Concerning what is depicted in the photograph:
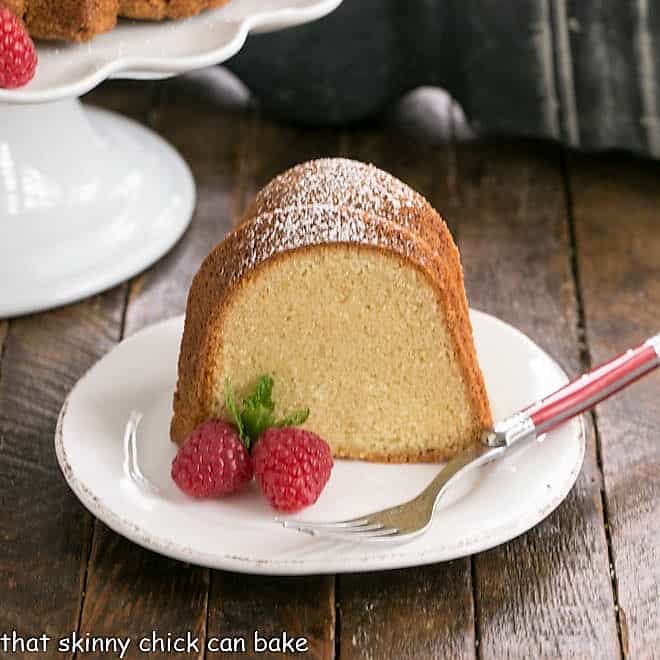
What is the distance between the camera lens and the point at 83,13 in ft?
5.00

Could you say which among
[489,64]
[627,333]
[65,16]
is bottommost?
[627,333]

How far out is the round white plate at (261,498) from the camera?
125cm

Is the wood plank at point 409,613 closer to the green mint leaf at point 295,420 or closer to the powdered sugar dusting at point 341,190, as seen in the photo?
the green mint leaf at point 295,420

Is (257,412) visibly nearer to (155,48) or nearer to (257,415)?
(257,415)

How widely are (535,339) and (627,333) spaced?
0.41ft

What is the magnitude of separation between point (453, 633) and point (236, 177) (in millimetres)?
1027

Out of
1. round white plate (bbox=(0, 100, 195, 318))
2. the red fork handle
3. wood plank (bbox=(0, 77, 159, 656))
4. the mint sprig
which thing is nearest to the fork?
the red fork handle

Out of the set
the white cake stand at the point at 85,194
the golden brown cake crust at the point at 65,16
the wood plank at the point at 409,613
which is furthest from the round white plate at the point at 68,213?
the wood plank at the point at 409,613

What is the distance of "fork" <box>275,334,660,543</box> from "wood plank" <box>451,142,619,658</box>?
0.10 meters

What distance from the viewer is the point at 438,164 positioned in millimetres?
2154

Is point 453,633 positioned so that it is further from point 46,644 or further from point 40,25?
point 40,25

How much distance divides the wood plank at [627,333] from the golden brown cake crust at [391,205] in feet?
0.65

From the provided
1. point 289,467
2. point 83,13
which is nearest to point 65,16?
point 83,13

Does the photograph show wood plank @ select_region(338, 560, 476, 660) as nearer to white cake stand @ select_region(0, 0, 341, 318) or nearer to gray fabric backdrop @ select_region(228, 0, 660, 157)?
white cake stand @ select_region(0, 0, 341, 318)
